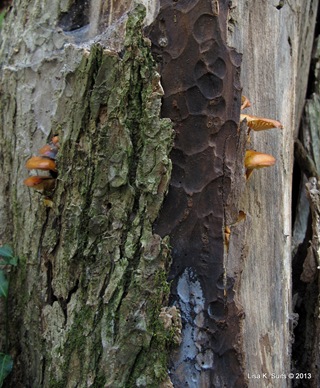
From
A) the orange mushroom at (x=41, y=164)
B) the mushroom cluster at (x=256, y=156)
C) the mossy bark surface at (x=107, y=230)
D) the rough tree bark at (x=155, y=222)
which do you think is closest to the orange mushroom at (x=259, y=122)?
the mushroom cluster at (x=256, y=156)

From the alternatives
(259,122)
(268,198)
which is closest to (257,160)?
(259,122)

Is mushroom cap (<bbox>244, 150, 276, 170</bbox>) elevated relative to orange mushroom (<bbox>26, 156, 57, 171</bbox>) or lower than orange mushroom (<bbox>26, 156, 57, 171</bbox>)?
elevated

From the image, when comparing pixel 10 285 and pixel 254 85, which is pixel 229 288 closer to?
pixel 254 85

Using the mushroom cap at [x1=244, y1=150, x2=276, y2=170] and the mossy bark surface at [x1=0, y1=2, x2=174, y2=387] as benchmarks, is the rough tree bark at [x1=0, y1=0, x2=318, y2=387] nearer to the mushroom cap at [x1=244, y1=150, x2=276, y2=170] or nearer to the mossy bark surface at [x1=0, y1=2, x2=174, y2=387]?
the mossy bark surface at [x1=0, y1=2, x2=174, y2=387]

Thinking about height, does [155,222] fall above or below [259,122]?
below

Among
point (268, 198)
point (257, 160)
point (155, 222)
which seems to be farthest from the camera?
point (268, 198)

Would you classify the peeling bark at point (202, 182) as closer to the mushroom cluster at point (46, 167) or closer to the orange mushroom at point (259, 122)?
the orange mushroom at point (259, 122)

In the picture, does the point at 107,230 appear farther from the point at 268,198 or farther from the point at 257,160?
the point at 268,198

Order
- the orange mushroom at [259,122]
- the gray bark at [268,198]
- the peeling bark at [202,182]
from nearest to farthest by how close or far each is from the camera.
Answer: the peeling bark at [202,182], the orange mushroom at [259,122], the gray bark at [268,198]

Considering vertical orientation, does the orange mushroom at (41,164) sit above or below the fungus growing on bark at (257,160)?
below

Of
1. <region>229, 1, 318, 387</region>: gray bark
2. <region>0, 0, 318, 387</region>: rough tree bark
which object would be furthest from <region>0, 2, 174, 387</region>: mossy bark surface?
<region>229, 1, 318, 387</region>: gray bark

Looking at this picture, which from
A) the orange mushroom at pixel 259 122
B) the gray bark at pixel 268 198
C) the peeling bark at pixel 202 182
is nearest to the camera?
the peeling bark at pixel 202 182

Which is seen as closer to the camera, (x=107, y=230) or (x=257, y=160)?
(x=107, y=230)
